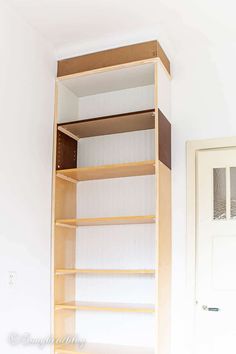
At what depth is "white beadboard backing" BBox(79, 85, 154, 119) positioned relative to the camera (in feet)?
10.7

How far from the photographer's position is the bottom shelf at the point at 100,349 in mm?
2855

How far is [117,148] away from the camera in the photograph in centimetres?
328

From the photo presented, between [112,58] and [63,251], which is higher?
[112,58]

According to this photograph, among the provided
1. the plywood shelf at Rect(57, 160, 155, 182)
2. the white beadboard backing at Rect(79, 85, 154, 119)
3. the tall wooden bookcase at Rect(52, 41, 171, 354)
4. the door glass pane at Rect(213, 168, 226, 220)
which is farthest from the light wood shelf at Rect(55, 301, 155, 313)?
the white beadboard backing at Rect(79, 85, 154, 119)

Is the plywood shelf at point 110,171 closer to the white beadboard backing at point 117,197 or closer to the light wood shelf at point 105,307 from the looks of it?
the white beadboard backing at point 117,197

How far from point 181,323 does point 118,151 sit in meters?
1.28

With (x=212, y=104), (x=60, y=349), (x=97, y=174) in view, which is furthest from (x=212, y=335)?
(x=212, y=104)

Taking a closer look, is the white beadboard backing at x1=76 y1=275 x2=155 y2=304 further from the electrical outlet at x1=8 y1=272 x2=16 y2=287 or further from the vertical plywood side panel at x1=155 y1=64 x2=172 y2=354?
the electrical outlet at x1=8 y1=272 x2=16 y2=287

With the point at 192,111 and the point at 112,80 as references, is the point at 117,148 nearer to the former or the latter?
the point at 112,80

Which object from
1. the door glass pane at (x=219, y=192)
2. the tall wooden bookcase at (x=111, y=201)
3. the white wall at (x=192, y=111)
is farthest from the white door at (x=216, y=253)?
the tall wooden bookcase at (x=111, y=201)

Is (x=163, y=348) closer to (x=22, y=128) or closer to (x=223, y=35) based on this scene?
(x=22, y=128)

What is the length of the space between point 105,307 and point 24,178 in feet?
3.21

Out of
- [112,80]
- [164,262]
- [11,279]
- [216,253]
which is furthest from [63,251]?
[112,80]

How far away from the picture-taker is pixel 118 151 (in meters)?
3.27
